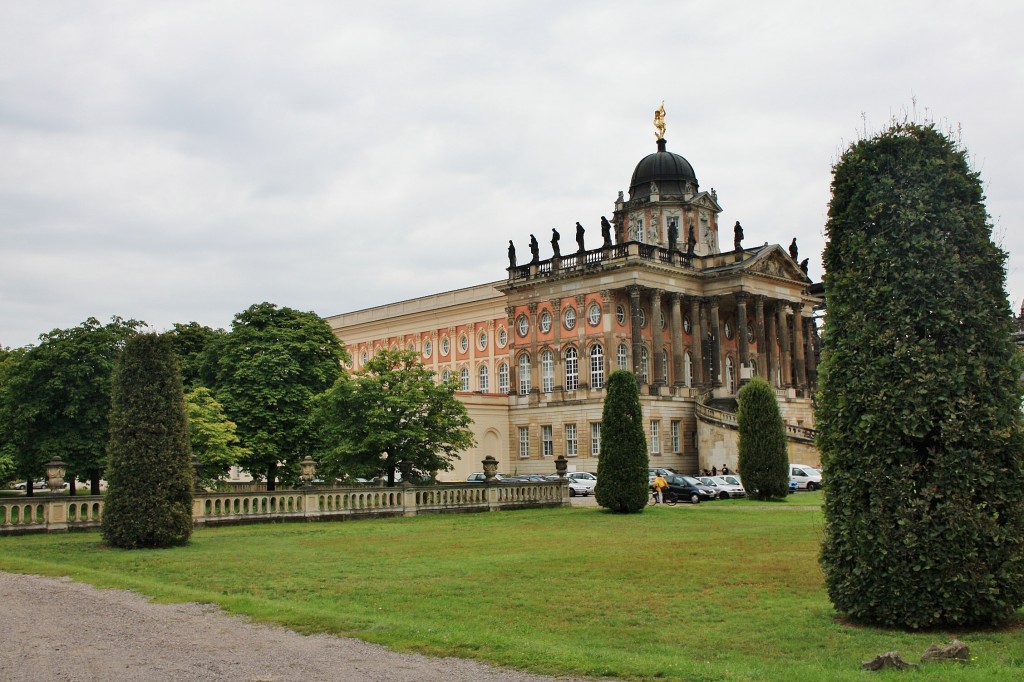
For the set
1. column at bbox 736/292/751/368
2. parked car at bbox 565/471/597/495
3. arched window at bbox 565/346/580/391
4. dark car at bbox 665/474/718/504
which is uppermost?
column at bbox 736/292/751/368

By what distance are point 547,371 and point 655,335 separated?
8.67 metres

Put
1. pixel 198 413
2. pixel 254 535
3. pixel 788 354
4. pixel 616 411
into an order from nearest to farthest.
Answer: pixel 254 535 < pixel 616 411 < pixel 198 413 < pixel 788 354

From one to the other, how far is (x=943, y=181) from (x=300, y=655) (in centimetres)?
957

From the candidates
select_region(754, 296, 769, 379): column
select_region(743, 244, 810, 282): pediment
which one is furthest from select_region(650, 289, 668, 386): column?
select_region(754, 296, 769, 379): column

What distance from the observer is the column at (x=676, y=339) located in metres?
68.1

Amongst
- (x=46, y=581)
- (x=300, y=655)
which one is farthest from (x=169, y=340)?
(x=300, y=655)

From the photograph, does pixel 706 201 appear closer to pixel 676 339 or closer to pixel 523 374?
pixel 676 339

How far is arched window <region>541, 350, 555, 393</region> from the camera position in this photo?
69875 mm

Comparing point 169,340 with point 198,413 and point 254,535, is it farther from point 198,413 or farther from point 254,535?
point 198,413

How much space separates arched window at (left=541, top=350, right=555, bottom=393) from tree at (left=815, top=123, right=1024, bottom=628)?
5698cm

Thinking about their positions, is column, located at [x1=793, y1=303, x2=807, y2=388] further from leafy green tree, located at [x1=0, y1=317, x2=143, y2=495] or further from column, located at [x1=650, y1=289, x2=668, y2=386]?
leafy green tree, located at [x1=0, y1=317, x2=143, y2=495]

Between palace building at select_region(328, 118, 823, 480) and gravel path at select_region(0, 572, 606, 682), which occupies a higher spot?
palace building at select_region(328, 118, 823, 480)

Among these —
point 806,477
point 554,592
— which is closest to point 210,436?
point 554,592

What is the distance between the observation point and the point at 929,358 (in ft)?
38.8
